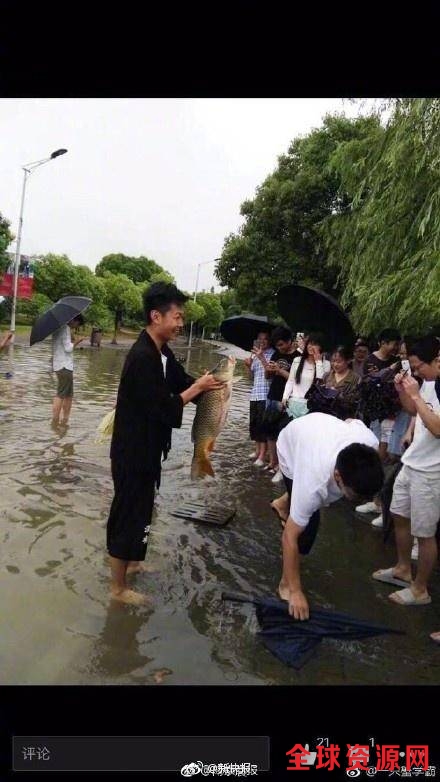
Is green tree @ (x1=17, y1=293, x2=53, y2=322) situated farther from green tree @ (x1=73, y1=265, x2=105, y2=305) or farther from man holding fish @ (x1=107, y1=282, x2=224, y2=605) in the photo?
man holding fish @ (x1=107, y1=282, x2=224, y2=605)

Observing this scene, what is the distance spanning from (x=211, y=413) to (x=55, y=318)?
416 centimetres

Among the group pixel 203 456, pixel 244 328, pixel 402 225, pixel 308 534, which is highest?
pixel 402 225

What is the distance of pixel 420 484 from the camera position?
3.71m

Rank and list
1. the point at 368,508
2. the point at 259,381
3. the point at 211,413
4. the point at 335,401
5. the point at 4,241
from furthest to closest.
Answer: the point at 4,241 → the point at 259,381 → the point at 368,508 → the point at 335,401 → the point at 211,413

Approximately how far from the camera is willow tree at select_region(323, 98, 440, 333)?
6.62m

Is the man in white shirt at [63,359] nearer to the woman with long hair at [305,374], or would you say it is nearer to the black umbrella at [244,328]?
the black umbrella at [244,328]

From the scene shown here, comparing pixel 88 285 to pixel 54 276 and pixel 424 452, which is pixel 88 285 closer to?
pixel 54 276

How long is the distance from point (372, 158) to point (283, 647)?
24.6 ft

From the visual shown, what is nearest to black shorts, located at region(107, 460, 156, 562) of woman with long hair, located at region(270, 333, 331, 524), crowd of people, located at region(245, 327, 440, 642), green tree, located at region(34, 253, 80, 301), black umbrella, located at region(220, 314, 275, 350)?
crowd of people, located at region(245, 327, 440, 642)

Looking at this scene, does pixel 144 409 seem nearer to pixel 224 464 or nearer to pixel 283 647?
pixel 283 647

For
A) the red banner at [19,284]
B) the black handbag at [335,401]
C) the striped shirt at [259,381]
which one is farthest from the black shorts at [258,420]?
the red banner at [19,284]

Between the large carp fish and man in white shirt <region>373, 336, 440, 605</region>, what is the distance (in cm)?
125

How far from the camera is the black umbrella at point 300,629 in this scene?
3197 mm

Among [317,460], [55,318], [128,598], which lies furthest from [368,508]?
[55,318]
